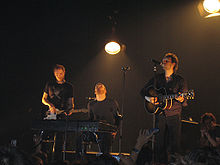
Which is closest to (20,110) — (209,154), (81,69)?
(81,69)

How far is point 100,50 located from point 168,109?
442cm

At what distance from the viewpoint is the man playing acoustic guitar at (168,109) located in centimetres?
505

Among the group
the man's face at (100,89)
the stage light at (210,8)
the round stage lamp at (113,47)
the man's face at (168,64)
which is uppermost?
the stage light at (210,8)

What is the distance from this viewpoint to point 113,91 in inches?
349

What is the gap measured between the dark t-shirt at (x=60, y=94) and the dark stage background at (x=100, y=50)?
207 centimetres

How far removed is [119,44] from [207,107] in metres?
2.90

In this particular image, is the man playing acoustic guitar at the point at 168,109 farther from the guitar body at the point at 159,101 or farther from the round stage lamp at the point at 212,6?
the round stage lamp at the point at 212,6

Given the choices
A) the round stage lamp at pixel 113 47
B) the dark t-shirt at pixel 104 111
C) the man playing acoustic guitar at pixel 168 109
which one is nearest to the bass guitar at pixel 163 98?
the man playing acoustic guitar at pixel 168 109

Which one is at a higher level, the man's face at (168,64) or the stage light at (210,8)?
the stage light at (210,8)

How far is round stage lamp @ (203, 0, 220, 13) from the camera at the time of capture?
6199 mm

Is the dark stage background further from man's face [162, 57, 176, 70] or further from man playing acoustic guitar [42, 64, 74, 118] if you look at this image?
man's face [162, 57, 176, 70]

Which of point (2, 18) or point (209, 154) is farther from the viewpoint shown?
point (2, 18)

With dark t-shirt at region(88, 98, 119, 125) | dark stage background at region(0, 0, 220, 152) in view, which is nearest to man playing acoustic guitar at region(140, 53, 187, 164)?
dark t-shirt at region(88, 98, 119, 125)

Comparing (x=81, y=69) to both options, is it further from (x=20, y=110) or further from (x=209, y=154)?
(x=209, y=154)
